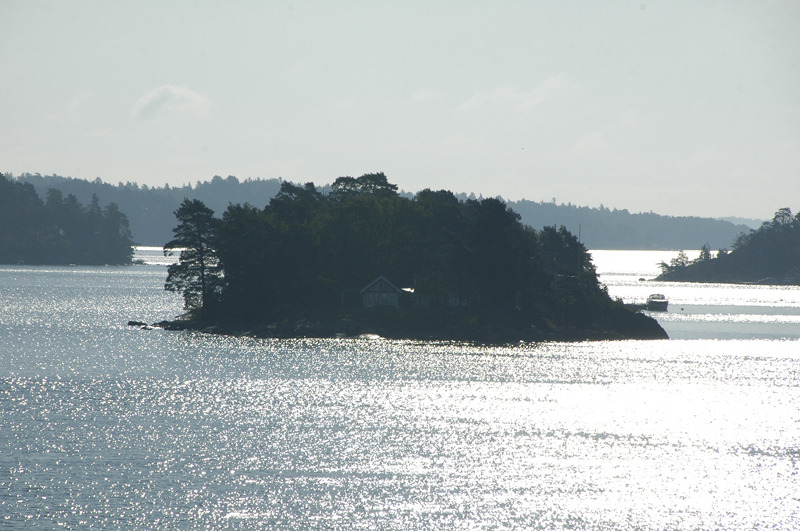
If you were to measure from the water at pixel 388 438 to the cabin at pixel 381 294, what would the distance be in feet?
45.1

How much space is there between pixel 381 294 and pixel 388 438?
5623 cm

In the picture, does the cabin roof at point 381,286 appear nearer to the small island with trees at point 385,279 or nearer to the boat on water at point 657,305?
the small island with trees at point 385,279

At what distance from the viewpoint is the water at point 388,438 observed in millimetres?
33656

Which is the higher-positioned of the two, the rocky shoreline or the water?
the rocky shoreline

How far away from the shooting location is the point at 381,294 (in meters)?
102

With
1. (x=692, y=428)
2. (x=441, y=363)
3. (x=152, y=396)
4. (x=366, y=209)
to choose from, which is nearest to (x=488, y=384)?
(x=441, y=363)

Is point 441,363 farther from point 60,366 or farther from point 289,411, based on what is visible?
point 60,366

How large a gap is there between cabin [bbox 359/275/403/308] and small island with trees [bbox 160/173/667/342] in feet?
0.47

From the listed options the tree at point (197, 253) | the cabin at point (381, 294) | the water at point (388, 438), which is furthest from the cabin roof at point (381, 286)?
the tree at point (197, 253)

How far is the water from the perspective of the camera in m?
33.7

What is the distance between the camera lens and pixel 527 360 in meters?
80.6

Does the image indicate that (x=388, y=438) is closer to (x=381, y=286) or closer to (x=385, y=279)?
(x=385, y=279)

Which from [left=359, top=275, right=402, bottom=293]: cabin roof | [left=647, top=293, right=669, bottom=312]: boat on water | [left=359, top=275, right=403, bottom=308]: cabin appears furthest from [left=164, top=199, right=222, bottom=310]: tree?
[left=647, top=293, right=669, bottom=312]: boat on water

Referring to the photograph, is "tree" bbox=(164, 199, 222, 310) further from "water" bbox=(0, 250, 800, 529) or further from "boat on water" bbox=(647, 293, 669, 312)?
"boat on water" bbox=(647, 293, 669, 312)
